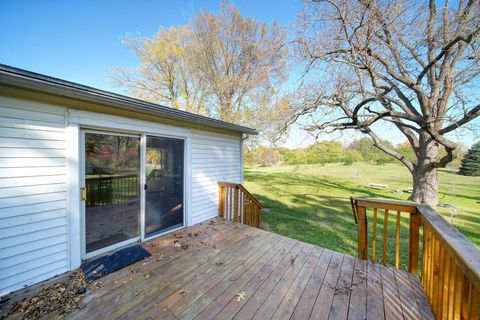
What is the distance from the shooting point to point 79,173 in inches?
101

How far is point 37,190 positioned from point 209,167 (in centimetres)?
286

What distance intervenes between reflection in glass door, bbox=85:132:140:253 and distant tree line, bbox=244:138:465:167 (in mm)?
7845

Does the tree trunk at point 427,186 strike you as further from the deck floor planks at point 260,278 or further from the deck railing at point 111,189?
the deck railing at point 111,189

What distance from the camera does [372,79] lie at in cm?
567

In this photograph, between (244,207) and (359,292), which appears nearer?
(359,292)

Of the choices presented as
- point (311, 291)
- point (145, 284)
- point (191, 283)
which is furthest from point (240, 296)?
point (145, 284)

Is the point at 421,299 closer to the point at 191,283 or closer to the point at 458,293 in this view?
the point at 458,293

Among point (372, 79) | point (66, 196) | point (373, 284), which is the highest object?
point (372, 79)

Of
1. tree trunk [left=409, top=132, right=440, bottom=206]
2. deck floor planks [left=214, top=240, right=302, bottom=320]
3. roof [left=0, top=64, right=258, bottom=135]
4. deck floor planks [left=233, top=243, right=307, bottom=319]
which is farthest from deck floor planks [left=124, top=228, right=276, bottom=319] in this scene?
tree trunk [left=409, top=132, right=440, bottom=206]

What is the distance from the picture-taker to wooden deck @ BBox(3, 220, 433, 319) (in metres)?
1.78

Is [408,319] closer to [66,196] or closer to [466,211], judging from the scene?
[66,196]

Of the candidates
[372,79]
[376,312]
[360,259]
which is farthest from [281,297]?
[372,79]

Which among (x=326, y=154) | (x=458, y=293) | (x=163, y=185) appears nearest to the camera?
(x=458, y=293)

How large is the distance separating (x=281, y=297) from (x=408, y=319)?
1113mm
